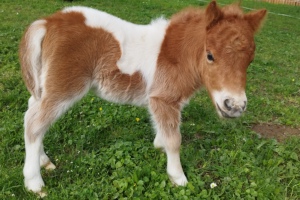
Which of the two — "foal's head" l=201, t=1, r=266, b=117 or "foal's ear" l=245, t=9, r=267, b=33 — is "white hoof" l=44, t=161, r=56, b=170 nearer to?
"foal's head" l=201, t=1, r=266, b=117

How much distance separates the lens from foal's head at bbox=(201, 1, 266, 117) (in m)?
2.88

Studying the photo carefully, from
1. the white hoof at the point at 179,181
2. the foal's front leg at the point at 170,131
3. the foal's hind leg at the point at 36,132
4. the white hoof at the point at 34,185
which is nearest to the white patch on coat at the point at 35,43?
the foal's hind leg at the point at 36,132

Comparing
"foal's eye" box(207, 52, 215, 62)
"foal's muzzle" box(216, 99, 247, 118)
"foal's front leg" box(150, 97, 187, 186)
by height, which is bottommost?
"foal's front leg" box(150, 97, 187, 186)

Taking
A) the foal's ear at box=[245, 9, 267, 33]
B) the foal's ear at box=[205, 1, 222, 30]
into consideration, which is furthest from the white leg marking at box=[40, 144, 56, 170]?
the foal's ear at box=[245, 9, 267, 33]

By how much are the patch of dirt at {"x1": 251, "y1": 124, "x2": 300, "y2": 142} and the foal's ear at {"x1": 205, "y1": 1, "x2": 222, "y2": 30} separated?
6.95ft

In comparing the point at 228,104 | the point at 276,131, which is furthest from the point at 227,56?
the point at 276,131

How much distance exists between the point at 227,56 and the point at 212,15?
A: 448 mm

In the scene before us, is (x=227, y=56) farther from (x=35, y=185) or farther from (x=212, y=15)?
(x=35, y=185)

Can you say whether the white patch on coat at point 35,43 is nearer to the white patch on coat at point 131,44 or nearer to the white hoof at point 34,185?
the white patch on coat at point 131,44

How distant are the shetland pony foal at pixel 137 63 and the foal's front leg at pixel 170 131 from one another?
1 centimetres

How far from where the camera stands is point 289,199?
3.32m

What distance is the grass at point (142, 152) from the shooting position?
10.8 ft

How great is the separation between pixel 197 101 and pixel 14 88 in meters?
2.93

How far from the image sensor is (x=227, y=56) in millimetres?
2887
